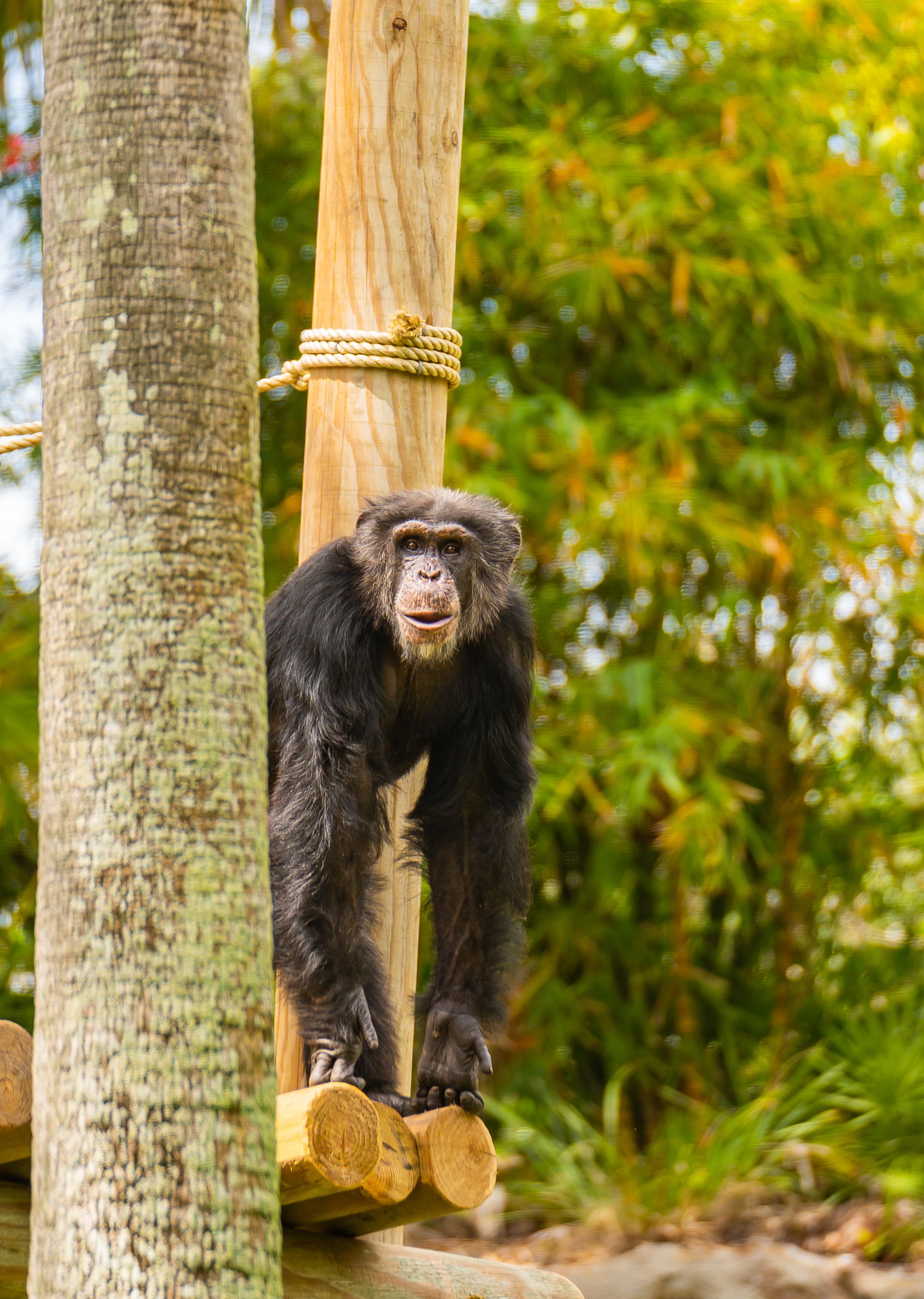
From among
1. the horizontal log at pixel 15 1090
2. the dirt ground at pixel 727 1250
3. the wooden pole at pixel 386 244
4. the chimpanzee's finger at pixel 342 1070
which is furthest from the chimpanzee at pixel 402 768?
the dirt ground at pixel 727 1250

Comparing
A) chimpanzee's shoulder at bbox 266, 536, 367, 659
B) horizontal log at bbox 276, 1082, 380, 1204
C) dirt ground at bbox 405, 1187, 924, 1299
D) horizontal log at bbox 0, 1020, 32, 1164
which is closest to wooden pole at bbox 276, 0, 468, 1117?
chimpanzee's shoulder at bbox 266, 536, 367, 659

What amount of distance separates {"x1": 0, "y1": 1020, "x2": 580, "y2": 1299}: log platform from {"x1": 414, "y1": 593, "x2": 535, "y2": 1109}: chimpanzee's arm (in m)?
0.33

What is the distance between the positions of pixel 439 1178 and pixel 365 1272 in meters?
0.34

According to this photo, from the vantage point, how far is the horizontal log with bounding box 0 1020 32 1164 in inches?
91.5

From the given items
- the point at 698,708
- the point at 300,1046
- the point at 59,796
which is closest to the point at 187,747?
the point at 59,796

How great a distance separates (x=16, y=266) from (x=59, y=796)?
5.68 metres

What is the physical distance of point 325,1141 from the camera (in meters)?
2.37

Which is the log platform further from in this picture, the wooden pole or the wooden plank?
the wooden pole

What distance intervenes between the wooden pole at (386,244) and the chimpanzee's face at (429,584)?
167 mm

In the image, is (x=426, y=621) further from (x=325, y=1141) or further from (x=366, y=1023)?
(x=325, y=1141)

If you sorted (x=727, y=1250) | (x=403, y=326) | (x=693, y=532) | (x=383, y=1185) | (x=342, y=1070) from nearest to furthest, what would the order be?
(x=383, y=1185), (x=342, y=1070), (x=403, y=326), (x=727, y=1250), (x=693, y=532)

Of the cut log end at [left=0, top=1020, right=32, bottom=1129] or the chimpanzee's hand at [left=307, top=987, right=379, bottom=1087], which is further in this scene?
the chimpanzee's hand at [left=307, top=987, right=379, bottom=1087]

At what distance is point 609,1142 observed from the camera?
21.5 ft

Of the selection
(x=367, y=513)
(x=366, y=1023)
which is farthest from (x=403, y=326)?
(x=366, y=1023)
